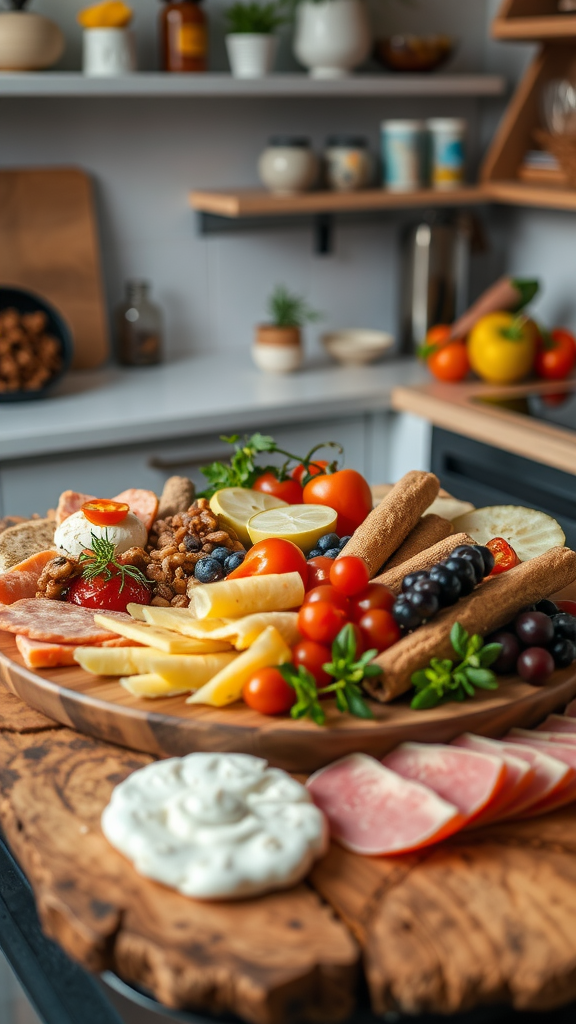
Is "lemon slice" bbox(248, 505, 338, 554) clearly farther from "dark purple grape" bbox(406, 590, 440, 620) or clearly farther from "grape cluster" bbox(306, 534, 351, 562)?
"dark purple grape" bbox(406, 590, 440, 620)

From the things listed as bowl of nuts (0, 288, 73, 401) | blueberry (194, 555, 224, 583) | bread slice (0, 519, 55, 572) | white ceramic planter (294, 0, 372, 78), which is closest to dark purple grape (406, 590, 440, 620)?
blueberry (194, 555, 224, 583)

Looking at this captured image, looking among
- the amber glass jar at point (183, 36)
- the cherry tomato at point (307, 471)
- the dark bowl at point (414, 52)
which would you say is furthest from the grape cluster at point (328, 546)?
the dark bowl at point (414, 52)

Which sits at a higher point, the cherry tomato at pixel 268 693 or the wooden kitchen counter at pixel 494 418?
the cherry tomato at pixel 268 693

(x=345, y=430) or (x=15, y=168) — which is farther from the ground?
(x=15, y=168)

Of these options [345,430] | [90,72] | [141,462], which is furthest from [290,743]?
[90,72]

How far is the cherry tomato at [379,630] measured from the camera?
44.6 inches

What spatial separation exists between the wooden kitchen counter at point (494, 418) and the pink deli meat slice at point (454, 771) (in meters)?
1.31

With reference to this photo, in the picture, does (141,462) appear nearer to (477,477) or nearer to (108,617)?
(477,477)

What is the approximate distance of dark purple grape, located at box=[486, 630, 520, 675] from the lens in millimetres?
1149

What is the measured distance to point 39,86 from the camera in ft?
7.72

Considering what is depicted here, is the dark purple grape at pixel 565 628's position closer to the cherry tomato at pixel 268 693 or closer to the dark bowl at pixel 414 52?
the cherry tomato at pixel 268 693

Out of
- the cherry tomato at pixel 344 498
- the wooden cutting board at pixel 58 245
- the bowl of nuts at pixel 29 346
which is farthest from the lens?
the wooden cutting board at pixel 58 245

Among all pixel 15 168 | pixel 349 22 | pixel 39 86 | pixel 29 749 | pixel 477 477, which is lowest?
pixel 477 477

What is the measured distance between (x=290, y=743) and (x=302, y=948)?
0.26 metres
